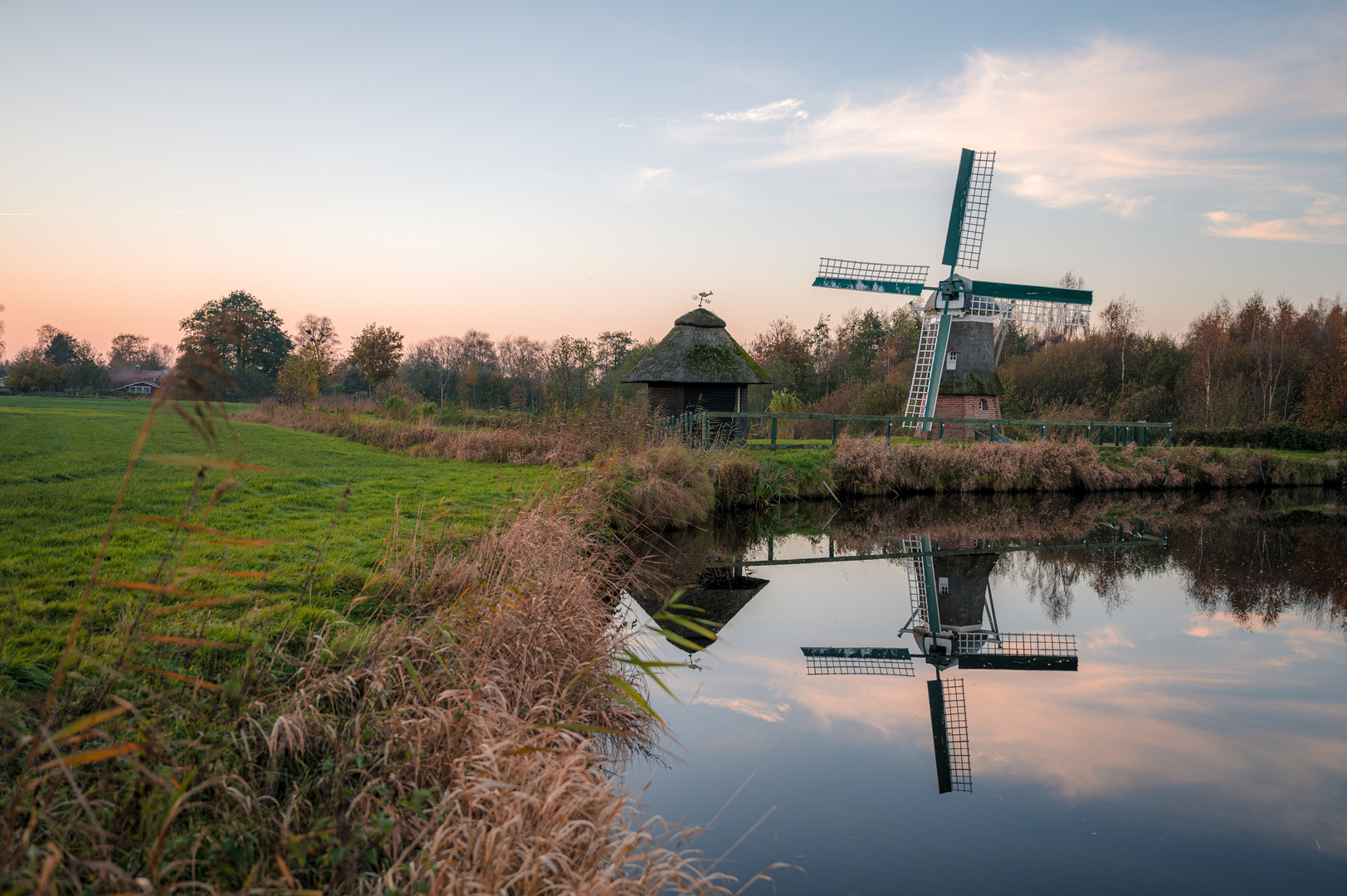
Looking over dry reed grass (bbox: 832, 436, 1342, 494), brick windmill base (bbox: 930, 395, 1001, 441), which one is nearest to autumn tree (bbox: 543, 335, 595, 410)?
dry reed grass (bbox: 832, 436, 1342, 494)

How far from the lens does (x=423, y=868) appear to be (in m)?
2.43

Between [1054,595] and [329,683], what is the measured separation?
25.9ft

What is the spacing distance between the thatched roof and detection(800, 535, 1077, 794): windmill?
37.0 ft

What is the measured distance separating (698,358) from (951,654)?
46.3 ft

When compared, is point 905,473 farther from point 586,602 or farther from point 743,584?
point 586,602

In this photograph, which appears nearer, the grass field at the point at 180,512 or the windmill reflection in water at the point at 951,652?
the grass field at the point at 180,512

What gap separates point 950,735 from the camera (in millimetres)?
4785

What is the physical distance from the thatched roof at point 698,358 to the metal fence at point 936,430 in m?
1.06

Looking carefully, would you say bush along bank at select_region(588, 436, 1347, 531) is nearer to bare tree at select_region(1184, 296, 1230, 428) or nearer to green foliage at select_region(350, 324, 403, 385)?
bare tree at select_region(1184, 296, 1230, 428)

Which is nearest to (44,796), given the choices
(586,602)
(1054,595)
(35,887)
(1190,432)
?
(35,887)

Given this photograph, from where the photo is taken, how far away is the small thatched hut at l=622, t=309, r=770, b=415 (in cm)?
1939

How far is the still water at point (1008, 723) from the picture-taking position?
11.4 ft

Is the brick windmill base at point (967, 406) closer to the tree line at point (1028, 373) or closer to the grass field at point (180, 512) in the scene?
the tree line at point (1028, 373)

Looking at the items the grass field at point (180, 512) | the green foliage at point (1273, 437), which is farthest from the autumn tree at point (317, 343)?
the green foliage at point (1273, 437)
